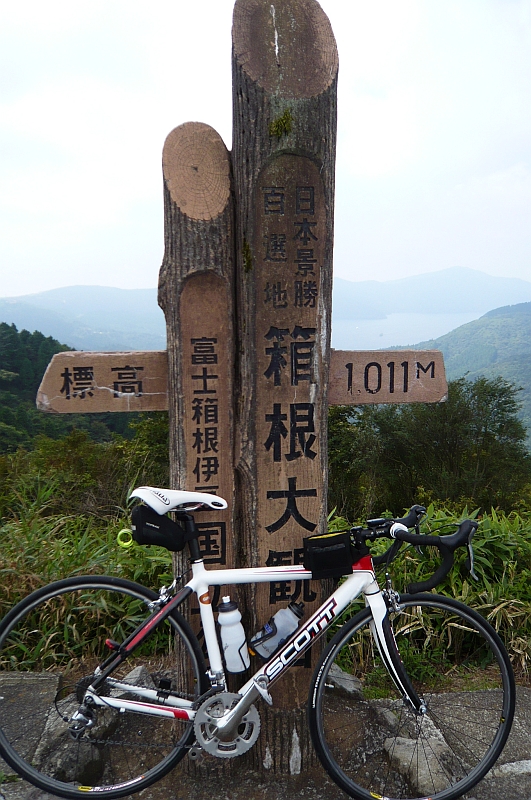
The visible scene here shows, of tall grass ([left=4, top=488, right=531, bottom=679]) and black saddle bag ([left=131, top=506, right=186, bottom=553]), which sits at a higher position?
black saddle bag ([left=131, top=506, right=186, bottom=553])

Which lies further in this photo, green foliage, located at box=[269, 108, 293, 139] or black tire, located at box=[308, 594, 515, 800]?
black tire, located at box=[308, 594, 515, 800]

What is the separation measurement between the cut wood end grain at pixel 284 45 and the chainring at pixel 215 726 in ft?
7.86

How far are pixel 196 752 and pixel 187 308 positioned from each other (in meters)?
1.79

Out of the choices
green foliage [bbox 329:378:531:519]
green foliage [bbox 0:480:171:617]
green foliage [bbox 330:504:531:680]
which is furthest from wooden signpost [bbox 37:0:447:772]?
green foliage [bbox 329:378:531:519]

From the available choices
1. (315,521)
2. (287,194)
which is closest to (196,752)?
(315,521)

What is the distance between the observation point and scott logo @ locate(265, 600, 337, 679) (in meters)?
2.34

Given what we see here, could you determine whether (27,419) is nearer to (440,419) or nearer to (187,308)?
(440,419)

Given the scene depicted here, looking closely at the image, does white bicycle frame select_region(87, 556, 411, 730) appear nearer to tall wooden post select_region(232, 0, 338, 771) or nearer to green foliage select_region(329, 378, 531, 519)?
tall wooden post select_region(232, 0, 338, 771)

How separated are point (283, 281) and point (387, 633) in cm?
148

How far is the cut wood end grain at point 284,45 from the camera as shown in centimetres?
222

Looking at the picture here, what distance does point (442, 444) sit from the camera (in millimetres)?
26875

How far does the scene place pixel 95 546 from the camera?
428 centimetres

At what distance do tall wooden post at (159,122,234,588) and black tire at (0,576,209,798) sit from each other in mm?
560

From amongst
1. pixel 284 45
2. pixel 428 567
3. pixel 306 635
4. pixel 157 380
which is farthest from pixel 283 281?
pixel 428 567
